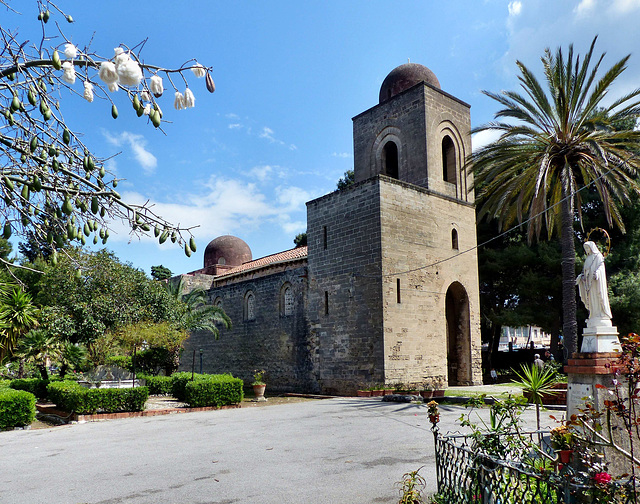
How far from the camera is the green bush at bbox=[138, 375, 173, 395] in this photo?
69.0ft

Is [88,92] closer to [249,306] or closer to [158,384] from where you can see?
[158,384]

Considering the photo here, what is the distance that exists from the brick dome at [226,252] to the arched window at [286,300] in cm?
1258

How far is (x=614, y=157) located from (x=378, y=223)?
7.77m

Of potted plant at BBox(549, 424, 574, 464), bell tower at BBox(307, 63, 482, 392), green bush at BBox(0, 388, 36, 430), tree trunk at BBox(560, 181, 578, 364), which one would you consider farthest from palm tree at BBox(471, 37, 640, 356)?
green bush at BBox(0, 388, 36, 430)

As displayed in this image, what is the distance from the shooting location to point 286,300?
2434 centimetres

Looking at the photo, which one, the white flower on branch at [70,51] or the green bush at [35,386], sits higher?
the white flower on branch at [70,51]

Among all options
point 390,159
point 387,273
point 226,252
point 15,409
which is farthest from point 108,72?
point 226,252

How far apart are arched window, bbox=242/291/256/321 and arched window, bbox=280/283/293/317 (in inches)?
94.9

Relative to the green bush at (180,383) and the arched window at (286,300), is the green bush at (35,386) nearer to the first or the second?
the green bush at (180,383)

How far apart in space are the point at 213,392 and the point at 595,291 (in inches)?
493

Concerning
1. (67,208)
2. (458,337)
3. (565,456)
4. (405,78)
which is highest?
(405,78)

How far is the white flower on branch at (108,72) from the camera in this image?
3143 mm

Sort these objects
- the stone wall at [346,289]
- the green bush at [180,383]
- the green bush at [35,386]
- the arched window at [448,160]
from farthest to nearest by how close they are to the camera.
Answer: the arched window at [448,160] < the green bush at [35,386] < the stone wall at [346,289] < the green bush at [180,383]

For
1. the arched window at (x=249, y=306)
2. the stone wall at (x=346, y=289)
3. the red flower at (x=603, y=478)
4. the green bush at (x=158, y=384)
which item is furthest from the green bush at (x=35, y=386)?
the red flower at (x=603, y=478)
